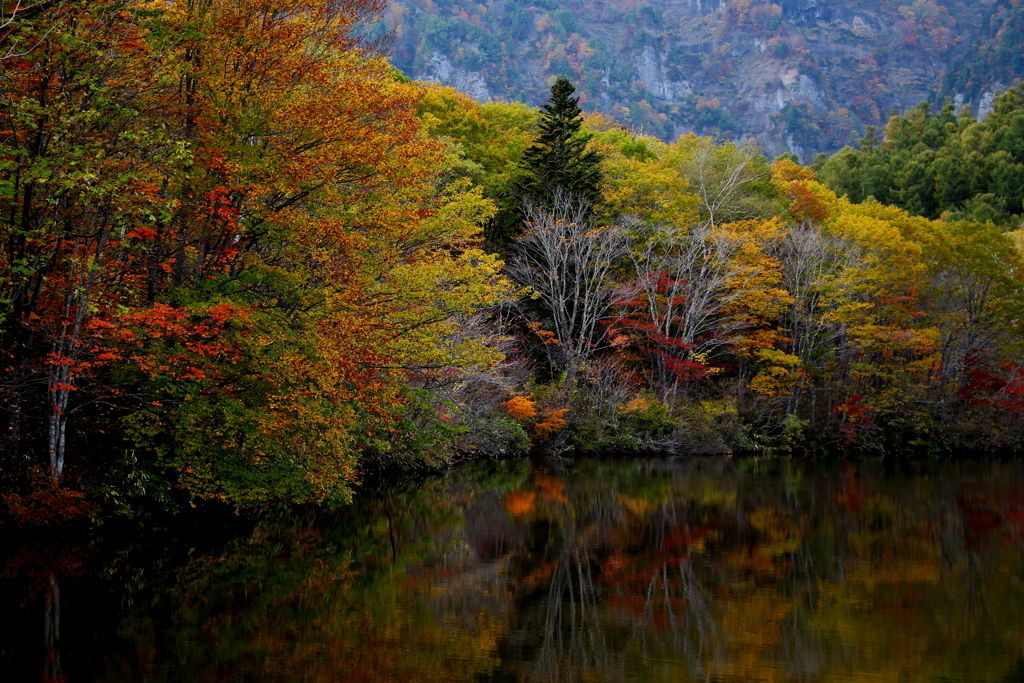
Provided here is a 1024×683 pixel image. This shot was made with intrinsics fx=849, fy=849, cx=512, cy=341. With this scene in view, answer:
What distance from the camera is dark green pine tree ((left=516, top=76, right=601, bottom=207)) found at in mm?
35281

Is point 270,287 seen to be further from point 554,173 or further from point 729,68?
point 729,68

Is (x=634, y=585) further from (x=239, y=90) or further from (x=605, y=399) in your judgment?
(x=605, y=399)

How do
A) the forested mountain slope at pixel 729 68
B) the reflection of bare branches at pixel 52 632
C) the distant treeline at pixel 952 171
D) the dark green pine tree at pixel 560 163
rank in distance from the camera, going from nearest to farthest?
the reflection of bare branches at pixel 52 632 → the dark green pine tree at pixel 560 163 → the distant treeline at pixel 952 171 → the forested mountain slope at pixel 729 68

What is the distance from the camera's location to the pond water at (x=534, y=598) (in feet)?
26.8

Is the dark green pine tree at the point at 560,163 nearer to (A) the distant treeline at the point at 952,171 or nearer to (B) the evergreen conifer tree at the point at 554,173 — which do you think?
(B) the evergreen conifer tree at the point at 554,173

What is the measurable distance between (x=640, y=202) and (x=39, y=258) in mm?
30045

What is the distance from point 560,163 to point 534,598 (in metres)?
26.9

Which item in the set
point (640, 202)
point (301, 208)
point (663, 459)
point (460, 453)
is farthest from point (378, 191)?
point (640, 202)

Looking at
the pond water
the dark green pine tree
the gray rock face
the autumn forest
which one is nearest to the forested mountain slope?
the gray rock face

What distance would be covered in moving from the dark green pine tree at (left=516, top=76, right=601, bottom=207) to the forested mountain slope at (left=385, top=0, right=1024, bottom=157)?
100385 mm

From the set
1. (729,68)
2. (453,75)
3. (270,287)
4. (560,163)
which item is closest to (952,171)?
(560,163)

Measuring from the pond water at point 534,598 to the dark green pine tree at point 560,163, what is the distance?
19059 millimetres

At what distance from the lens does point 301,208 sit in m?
15.5

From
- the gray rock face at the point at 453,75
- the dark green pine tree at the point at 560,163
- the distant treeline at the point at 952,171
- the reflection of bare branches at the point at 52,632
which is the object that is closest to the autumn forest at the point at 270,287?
the dark green pine tree at the point at 560,163
